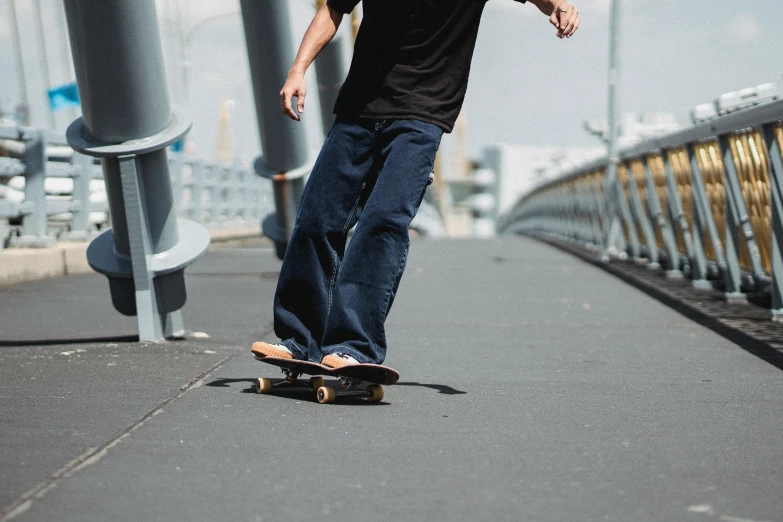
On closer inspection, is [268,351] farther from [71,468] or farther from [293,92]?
[71,468]

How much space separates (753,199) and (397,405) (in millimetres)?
4474

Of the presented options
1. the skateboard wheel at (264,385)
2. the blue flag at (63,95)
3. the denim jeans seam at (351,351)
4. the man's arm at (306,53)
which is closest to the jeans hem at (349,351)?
the denim jeans seam at (351,351)

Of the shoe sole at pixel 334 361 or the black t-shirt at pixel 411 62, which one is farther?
the black t-shirt at pixel 411 62

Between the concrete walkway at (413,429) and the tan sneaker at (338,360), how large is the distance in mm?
165

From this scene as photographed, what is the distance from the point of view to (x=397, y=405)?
4.70 m

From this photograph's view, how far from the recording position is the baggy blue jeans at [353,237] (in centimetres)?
472

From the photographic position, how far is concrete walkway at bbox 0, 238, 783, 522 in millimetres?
3150

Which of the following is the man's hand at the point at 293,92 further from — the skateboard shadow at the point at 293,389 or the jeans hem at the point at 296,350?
the skateboard shadow at the point at 293,389

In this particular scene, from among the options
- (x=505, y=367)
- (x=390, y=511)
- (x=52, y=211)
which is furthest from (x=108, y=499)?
(x=52, y=211)

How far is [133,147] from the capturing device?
20.5ft

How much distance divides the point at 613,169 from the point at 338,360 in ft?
38.9

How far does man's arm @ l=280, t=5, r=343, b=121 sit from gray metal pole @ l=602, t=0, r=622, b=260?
1045cm

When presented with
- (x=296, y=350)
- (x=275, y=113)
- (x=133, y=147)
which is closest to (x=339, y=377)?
(x=296, y=350)

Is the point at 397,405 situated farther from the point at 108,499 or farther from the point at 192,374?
the point at 108,499
